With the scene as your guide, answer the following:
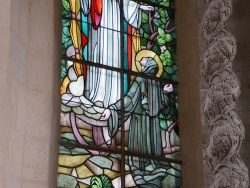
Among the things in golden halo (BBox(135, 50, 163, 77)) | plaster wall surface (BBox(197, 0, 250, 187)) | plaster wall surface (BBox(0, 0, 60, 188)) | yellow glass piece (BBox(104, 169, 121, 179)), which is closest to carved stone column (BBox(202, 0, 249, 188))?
plaster wall surface (BBox(197, 0, 250, 187))

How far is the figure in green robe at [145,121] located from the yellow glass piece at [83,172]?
33 centimetres

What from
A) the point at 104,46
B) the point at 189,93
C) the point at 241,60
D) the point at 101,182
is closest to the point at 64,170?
the point at 101,182

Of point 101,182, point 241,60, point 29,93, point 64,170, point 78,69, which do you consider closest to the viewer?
point 29,93

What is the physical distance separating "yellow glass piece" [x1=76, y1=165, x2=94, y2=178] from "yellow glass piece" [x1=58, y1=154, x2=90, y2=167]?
0.03 meters

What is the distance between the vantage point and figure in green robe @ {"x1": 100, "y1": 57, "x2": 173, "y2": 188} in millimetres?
6434

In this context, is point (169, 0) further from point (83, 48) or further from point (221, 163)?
point (221, 163)

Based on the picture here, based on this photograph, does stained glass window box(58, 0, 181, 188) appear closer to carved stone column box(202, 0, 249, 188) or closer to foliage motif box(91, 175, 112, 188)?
foliage motif box(91, 175, 112, 188)

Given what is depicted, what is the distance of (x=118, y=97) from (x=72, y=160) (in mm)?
628

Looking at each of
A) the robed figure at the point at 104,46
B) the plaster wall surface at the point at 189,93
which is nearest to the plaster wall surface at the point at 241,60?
the plaster wall surface at the point at 189,93

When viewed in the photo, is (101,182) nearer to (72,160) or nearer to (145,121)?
(72,160)

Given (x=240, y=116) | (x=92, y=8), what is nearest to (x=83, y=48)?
(x=92, y=8)

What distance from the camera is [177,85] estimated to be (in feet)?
22.3

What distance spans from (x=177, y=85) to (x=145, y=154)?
63 cm

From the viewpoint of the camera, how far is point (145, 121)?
659cm
